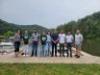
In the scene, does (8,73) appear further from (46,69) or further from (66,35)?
(66,35)

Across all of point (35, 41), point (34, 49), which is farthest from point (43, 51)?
point (35, 41)

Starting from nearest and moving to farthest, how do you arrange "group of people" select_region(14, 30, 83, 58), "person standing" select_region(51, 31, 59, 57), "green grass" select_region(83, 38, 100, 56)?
"group of people" select_region(14, 30, 83, 58) → "person standing" select_region(51, 31, 59, 57) → "green grass" select_region(83, 38, 100, 56)

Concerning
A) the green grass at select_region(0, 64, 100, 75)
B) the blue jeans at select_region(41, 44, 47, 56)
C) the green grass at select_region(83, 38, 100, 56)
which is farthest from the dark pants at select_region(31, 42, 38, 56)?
the green grass at select_region(83, 38, 100, 56)

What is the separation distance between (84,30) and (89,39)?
4947 millimetres

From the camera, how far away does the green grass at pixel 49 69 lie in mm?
19867

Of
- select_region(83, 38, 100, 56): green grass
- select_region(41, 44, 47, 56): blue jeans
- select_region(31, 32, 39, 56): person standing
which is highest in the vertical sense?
select_region(31, 32, 39, 56): person standing

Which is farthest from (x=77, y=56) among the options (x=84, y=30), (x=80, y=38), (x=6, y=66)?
(x=84, y=30)

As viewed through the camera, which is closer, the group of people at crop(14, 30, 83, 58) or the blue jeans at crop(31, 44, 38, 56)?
the group of people at crop(14, 30, 83, 58)

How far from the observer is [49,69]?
20859 millimetres

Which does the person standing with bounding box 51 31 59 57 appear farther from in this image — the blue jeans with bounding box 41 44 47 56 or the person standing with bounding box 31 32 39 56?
the person standing with bounding box 31 32 39 56

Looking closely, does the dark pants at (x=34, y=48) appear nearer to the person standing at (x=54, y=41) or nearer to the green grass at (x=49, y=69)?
the person standing at (x=54, y=41)

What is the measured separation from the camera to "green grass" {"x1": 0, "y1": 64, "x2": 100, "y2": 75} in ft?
65.2

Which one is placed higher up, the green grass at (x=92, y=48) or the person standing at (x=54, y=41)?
the person standing at (x=54, y=41)

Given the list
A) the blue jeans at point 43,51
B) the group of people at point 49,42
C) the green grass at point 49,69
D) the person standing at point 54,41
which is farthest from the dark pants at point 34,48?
the green grass at point 49,69
